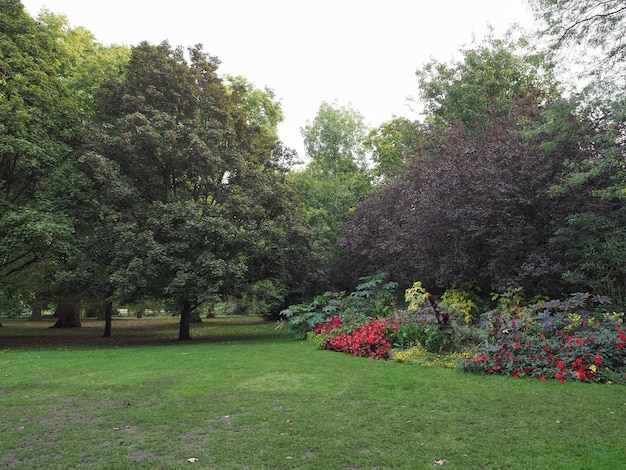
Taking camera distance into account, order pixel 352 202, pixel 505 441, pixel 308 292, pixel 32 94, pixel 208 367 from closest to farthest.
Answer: pixel 505 441 → pixel 208 367 → pixel 32 94 → pixel 308 292 → pixel 352 202

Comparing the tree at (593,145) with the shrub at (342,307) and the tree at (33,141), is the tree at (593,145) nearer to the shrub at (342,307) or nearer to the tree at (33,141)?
the shrub at (342,307)

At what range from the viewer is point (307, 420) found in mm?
4801

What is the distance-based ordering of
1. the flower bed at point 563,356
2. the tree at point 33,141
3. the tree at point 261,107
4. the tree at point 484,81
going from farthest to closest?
the tree at point 261,107 < the tree at point 484,81 < the tree at point 33,141 < the flower bed at point 563,356

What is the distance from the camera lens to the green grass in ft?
12.3

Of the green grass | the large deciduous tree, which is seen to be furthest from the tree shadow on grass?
the green grass

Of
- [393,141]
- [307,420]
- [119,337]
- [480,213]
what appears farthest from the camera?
[393,141]

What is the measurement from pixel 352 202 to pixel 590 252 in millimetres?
14370

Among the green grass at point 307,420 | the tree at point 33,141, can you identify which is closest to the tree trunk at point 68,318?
the tree at point 33,141

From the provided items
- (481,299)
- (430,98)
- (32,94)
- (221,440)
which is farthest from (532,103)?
(32,94)

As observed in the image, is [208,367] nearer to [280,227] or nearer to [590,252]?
[280,227]

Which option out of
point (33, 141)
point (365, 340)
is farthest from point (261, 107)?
point (365, 340)

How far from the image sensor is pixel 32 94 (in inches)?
520

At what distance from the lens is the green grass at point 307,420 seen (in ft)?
12.3

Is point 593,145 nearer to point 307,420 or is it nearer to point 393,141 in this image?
point 307,420
